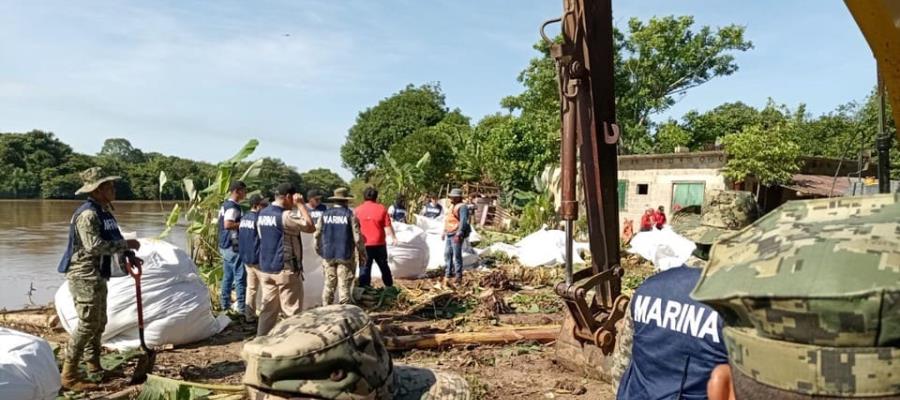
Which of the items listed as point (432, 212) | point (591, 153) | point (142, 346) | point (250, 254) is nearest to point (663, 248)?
point (432, 212)

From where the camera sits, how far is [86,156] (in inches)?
1874

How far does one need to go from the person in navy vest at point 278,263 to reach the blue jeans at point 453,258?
11.2 ft

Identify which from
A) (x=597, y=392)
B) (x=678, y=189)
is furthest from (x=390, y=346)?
(x=678, y=189)

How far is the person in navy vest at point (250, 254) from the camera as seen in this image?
6145 millimetres

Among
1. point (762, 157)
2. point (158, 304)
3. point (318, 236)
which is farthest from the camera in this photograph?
point (762, 157)

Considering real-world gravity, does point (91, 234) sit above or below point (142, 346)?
above

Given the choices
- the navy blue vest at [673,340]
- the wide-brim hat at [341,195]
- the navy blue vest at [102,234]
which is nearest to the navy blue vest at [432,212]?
the wide-brim hat at [341,195]

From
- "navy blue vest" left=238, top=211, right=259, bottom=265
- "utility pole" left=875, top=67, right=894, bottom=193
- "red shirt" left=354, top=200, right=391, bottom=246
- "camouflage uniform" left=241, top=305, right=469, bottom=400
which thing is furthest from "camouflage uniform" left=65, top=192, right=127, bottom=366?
"utility pole" left=875, top=67, right=894, bottom=193

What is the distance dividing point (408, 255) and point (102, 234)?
4875 millimetres

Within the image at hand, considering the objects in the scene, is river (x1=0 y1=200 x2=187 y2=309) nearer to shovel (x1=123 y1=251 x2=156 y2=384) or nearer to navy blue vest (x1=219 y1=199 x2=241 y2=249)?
navy blue vest (x1=219 y1=199 x2=241 y2=249)

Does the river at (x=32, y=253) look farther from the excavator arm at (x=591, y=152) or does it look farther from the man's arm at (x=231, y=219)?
the excavator arm at (x=591, y=152)

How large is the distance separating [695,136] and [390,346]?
21795 mm

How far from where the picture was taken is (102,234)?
455cm

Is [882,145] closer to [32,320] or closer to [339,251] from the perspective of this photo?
[339,251]
